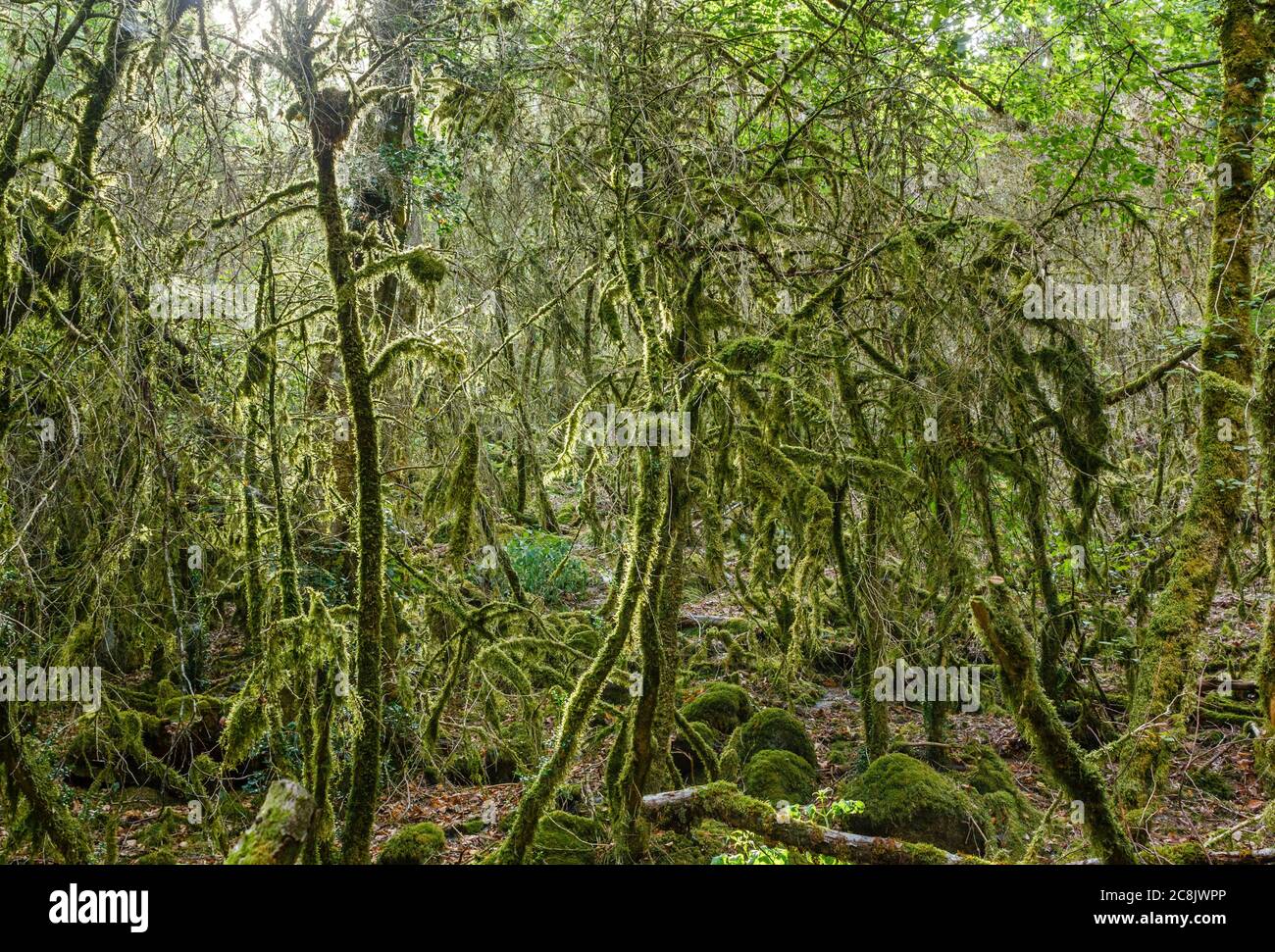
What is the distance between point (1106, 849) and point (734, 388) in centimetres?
278

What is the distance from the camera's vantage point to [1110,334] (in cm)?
713

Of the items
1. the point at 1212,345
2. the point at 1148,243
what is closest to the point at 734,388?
the point at 1212,345

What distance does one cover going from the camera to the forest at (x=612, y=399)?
4332mm

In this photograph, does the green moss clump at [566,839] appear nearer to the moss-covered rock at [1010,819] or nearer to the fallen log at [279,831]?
the fallen log at [279,831]

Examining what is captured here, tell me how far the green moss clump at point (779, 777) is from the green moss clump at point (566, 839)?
1.62m

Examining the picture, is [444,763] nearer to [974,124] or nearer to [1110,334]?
[1110,334]

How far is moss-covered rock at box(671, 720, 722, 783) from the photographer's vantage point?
741 cm

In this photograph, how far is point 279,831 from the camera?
2.85 meters

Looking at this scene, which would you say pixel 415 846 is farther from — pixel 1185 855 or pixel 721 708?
pixel 1185 855

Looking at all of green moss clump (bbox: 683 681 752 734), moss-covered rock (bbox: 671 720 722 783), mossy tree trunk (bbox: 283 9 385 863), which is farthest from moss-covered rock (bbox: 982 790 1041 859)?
mossy tree trunk (bbox: 283 9 385 863)

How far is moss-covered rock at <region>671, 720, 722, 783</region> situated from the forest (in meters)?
0.07

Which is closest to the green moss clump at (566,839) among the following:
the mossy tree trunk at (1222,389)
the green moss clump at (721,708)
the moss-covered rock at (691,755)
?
the moss-covered rock at (691,755)

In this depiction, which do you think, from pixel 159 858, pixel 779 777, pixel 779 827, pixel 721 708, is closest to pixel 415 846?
pixel 159 858

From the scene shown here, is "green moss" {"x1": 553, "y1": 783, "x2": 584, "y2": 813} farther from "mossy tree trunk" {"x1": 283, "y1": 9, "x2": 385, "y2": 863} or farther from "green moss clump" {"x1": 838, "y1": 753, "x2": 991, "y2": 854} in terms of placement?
"mossy tree trunk" {"x1": 283, "y1": 9, "x2": 385, "y2": 863}
